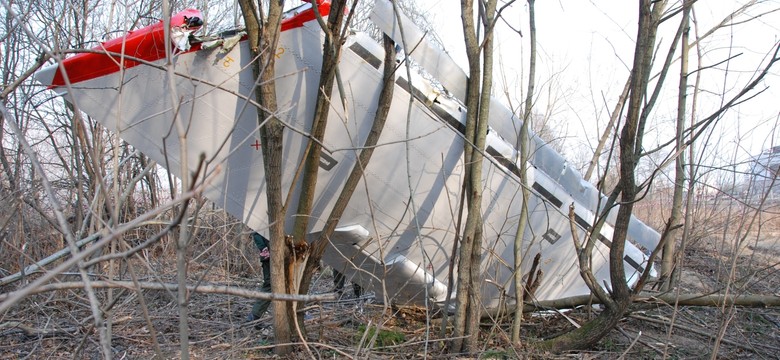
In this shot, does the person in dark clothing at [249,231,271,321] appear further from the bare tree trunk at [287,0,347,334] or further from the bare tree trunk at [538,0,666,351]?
the bare tree trunk at [538,0,666,351]

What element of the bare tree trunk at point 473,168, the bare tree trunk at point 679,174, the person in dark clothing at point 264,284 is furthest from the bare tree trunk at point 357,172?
the bare tree trunk at point 679,174

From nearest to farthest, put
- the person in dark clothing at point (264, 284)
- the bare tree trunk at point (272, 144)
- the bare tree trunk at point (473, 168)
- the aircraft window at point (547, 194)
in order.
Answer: the bare tree trunk at point (272, 144) → the bare tree trunk at point (473, 168) → the aircraft window at point (547, 194) → the person in dark clothing at point (264, 284)

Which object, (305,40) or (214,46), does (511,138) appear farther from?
(214,46)

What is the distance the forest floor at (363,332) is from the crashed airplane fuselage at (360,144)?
0.40 meters

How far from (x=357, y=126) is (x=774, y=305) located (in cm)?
323

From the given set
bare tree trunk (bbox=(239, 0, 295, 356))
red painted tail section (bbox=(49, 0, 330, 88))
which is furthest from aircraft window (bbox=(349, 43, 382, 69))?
bare tree trunk (bbox=(239, 0, 295, 356))

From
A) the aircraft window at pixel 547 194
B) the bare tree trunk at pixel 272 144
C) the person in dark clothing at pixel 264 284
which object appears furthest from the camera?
the person in dark clothing at pixel 264 284

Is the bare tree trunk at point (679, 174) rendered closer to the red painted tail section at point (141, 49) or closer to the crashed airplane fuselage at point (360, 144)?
the crashed airplane fuselage at point (360, 144)

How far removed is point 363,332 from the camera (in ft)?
14.6

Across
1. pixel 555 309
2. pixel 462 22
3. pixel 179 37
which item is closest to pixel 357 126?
pixel 462 22

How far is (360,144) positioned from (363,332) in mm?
1476

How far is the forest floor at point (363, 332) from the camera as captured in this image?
13.1 ft

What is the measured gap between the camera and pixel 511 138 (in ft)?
14.6

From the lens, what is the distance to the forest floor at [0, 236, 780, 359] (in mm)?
4008
